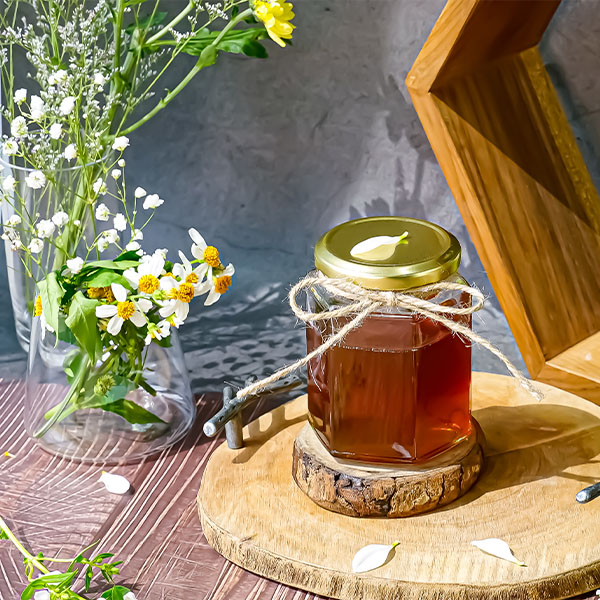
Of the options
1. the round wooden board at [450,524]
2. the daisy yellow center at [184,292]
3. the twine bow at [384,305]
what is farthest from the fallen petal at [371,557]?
the daisy yellow center at [184,292]

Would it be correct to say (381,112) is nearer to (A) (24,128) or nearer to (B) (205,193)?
(B) (205,193)

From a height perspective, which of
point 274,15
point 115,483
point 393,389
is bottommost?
point 115,483

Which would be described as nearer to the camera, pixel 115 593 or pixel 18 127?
pixel 115 593

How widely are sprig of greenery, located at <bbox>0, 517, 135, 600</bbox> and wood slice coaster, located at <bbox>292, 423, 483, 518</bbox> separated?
182mm

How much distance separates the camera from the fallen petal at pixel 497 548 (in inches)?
28.6

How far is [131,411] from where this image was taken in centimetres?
92

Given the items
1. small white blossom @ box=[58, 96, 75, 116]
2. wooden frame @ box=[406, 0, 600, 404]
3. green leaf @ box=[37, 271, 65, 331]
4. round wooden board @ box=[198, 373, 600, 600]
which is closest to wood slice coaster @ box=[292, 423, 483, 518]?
round wooden board @ box=[198, 373, 600, 600]

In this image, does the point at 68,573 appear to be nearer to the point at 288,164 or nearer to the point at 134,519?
the point at 134,519

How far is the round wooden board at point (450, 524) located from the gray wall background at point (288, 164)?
301 mm

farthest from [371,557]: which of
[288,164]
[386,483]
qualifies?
[288,164]

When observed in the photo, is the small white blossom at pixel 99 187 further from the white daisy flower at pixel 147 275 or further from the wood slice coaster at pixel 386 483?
the wood slice coaster at pixel 386 483

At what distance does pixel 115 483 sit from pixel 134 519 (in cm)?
6

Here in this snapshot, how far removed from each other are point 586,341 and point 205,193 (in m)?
0.59

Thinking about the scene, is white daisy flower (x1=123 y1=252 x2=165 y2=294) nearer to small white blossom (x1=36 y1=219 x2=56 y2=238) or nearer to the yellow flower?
small white blossom (x1=36 y1=219 x2=56 y2=238)
